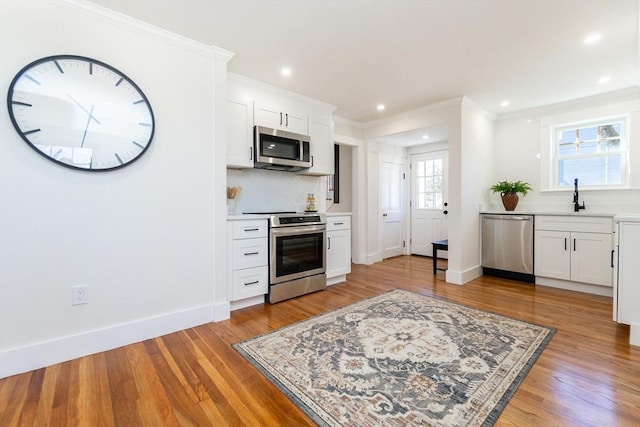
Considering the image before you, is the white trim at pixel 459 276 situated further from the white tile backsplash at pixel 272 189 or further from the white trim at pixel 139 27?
the white trim at pixel 139 27

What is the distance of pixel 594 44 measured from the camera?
246cm

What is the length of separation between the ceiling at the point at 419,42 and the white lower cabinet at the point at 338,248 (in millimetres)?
1650

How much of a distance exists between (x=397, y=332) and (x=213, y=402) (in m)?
1.44

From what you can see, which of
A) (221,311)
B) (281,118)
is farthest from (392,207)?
(221,311)

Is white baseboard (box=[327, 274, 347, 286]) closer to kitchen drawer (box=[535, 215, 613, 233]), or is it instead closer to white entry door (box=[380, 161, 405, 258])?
white entry door (box=[380, 161, 405, 258])

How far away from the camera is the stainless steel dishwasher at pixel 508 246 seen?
382 centimetres

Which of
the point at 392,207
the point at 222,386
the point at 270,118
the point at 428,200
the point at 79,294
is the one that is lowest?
the point at 222,386

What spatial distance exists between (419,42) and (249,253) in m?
2.47

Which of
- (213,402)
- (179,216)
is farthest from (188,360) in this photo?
(179,216)

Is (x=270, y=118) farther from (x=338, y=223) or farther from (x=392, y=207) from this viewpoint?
(x=392, y=207)

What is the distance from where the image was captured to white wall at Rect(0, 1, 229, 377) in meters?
1.78

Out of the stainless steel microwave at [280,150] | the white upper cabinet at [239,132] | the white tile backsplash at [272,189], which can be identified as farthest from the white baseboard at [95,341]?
the stainless steel microwave at [280,150]

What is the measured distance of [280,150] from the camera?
3.37m

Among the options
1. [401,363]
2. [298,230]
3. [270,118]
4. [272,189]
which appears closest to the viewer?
[401,363]
